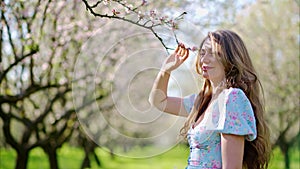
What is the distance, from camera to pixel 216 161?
2.55 meters

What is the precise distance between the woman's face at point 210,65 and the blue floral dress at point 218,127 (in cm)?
9

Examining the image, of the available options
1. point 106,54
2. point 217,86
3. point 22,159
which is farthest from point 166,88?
point 22,159

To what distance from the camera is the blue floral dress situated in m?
2.47

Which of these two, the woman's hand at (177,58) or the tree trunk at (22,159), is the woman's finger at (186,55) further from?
the tree trunk at (22,159)

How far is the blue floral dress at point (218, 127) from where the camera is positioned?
8.09 ft

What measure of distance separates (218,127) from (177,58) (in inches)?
20.7

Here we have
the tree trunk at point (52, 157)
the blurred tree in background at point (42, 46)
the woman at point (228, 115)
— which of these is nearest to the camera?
the woman at point (228, 115)

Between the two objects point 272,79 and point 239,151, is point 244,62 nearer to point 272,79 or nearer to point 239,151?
point 239,151

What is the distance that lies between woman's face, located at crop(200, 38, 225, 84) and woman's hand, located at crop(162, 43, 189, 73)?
0.76 ft

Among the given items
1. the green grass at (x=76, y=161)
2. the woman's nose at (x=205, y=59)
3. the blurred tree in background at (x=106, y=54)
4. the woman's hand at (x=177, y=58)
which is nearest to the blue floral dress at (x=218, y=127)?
the woman's nose at (x=205, y=59)

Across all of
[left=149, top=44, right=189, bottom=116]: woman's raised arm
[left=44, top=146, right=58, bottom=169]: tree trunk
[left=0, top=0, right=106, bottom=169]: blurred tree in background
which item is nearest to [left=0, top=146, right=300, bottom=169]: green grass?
[left=44, top=146, right=58, bottom=169]: tree trunk

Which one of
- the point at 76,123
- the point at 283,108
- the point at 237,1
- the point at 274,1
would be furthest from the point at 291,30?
the point at 76,123

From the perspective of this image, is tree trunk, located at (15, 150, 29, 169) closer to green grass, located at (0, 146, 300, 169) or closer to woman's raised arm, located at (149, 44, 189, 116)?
green grass, located at (0, 146, 300, 169)

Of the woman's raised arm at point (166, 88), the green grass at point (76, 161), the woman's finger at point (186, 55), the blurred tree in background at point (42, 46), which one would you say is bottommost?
the green grass at point (76, 161)
